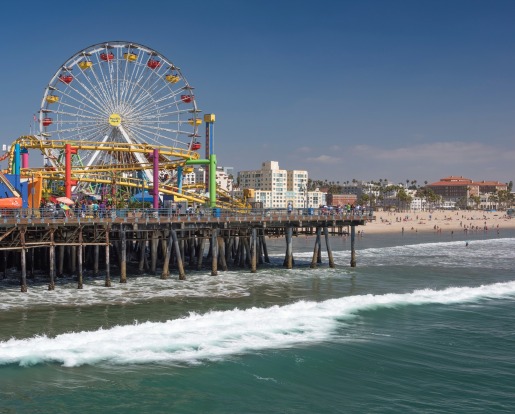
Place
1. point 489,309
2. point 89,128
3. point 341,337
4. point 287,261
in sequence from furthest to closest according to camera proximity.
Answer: point 89,128 < point 287,261 < point 489,309 < point 341,337

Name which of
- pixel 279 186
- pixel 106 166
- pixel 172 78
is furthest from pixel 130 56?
pixel 279 186

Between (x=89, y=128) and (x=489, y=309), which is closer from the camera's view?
(x=489, y=309)

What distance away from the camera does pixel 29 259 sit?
132ft

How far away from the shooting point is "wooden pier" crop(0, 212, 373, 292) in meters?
31.8

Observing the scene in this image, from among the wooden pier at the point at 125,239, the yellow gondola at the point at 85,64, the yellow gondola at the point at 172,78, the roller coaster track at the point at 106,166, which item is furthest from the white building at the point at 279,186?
the wooden pier at the point at 125,239

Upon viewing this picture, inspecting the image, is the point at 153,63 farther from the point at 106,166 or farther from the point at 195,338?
the point at 195,338

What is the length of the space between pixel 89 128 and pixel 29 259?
60.2 feet

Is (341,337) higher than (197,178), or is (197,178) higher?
(197,178)

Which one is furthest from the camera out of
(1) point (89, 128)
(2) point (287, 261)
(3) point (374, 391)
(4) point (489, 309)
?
(1) point (89, 128)

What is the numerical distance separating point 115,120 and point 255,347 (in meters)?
38.4

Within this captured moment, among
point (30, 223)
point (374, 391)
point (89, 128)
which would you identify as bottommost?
point (374, 391)

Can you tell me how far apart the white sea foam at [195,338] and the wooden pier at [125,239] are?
10270mm

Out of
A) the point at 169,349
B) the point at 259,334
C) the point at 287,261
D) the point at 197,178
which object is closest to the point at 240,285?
the point at 287,261

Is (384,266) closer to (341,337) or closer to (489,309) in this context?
(489,309)
